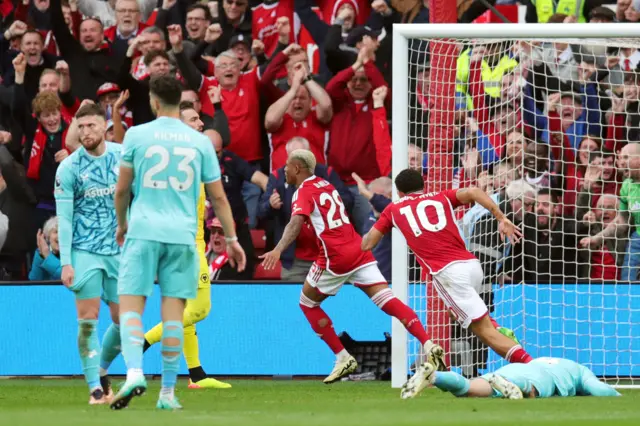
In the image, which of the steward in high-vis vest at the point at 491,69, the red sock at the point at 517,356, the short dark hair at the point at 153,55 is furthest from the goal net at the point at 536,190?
the short dark hair at the point at 153,55

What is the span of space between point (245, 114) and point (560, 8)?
418 cm

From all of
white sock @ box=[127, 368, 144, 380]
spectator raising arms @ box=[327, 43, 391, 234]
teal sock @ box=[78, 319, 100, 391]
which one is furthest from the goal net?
white sock @ box=[127, 368, 144, 380]

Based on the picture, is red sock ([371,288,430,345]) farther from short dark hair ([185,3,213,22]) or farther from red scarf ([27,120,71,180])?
short dark hair ([185,3,213,22])

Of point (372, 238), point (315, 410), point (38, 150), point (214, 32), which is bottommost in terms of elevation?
point (315, 410)

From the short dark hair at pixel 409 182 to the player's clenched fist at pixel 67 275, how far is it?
345cm

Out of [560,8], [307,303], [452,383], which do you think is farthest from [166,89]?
[560,8]

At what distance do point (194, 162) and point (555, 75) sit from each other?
7.66m

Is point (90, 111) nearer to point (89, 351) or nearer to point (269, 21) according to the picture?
point (89, 351)

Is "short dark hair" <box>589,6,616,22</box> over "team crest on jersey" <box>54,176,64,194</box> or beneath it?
over

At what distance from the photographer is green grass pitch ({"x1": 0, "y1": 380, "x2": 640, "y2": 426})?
7.19 meters

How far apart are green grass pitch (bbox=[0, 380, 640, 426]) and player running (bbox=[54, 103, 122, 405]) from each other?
584 mm

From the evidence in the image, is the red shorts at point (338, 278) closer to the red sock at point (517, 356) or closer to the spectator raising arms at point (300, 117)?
the red sock at point (517, 356)

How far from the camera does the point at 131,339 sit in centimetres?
815

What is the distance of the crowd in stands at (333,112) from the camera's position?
45.5 ft
